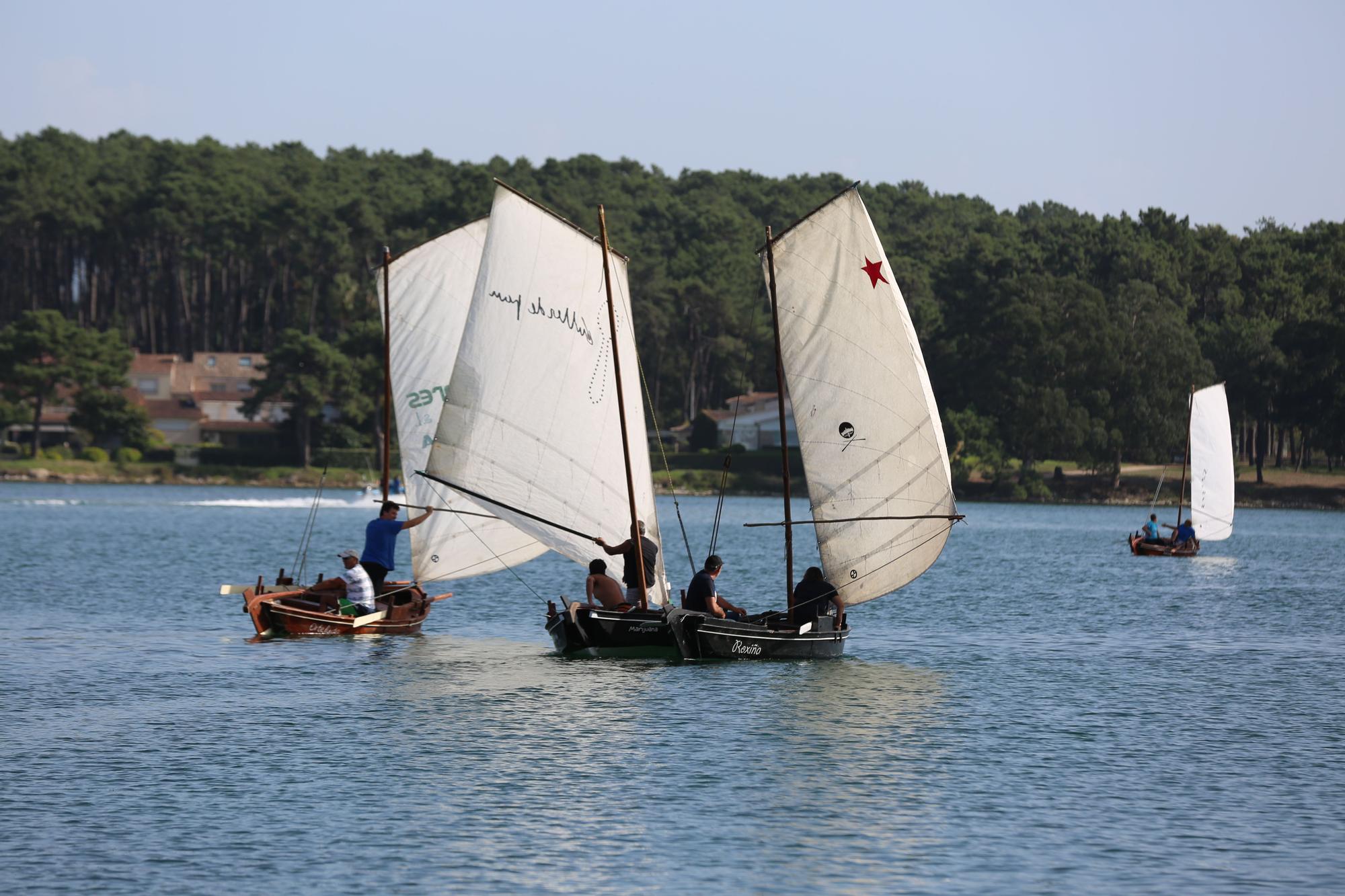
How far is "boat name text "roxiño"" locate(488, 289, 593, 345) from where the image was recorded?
35781 mm

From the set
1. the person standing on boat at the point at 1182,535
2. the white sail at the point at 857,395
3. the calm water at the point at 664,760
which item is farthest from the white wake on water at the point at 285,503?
the white sail at the point at 857,395

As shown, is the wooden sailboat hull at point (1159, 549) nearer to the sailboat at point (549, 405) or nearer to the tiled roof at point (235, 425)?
the sailboat at point (549, 405)

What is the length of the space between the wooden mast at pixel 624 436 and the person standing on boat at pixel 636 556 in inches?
0.6

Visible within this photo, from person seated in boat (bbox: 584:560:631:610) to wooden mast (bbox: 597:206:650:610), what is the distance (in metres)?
0.46

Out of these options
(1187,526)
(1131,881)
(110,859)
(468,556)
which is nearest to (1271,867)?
(1131,881)

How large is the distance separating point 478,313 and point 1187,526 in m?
59.6

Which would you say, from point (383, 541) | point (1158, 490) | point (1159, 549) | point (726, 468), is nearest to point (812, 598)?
point (726, 468)

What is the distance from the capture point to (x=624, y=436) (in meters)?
35.9

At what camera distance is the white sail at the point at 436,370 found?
4219cm

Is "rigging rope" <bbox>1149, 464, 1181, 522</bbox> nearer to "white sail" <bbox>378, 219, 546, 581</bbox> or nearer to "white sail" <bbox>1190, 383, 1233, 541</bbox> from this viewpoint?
"white sail" <bbox>1190, 383, 1233, 541</bbox>

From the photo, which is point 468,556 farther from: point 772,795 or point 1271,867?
point 1271,867

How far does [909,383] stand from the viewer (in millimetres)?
35531

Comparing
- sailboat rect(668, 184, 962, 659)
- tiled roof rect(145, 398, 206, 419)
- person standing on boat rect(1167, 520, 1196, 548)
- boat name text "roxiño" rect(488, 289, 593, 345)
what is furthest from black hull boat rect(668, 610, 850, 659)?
tiled roof rect(145, 398, 206, 419)

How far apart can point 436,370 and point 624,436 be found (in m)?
8.31
